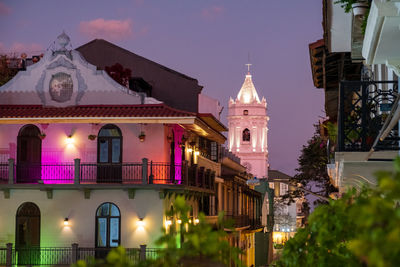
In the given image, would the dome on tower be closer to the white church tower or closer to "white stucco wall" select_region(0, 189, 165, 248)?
the white church tower

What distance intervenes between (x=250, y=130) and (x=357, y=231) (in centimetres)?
13064

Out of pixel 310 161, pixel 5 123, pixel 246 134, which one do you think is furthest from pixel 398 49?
pixel 246 134

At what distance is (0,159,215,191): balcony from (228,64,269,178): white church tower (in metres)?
102

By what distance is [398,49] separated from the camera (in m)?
9.22

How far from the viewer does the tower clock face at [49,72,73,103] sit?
3391cm

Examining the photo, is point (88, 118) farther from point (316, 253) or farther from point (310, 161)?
point (316, 253)

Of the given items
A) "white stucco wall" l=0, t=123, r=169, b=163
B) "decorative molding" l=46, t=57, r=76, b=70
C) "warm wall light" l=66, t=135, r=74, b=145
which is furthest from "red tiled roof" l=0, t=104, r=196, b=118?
"decorative molding" l=46, t=57, r=76, b=70

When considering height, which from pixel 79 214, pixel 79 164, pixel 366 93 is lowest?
pixel 79 214

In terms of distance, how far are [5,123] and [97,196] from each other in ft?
15.8

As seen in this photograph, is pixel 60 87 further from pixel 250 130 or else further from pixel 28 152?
pixel 250 130

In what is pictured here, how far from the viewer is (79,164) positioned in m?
32.1

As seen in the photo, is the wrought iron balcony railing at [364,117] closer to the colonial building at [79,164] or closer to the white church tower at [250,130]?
the colonial building at [79,164]

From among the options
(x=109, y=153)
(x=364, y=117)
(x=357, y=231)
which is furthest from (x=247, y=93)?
(x=357, y=231)

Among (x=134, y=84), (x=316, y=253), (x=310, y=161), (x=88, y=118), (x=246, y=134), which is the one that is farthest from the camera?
(x=246, y=134)
